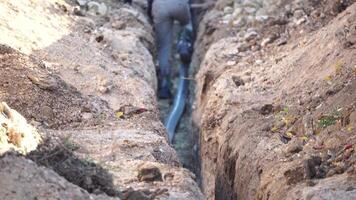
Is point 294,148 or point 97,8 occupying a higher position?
point 97,8

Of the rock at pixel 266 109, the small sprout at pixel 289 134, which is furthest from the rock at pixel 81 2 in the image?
the small sprout at pixel 289 134

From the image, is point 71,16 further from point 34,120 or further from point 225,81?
point 34,120

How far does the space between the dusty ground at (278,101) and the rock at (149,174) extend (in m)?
0.91

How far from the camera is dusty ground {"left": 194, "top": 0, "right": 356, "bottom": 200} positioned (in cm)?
604

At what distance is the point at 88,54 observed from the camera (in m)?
9.10

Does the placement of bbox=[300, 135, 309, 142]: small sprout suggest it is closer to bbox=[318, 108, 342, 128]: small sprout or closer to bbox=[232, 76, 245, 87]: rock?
bbox=[318, 108, 342, 128]: small sprout

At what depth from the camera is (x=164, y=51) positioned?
11633 millimetres

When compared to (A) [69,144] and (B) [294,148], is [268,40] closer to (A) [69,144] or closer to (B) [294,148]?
(B) [294,148]

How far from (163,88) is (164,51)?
21.9 inches

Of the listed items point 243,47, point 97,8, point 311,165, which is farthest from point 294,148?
point 97,8

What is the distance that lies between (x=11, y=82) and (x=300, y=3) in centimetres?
449

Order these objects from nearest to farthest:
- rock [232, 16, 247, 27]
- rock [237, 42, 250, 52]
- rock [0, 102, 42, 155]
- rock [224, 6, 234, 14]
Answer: rock [0, 102, 42, 155] → rock [237, 42, 250, 52] → rock [232, 16, 247, 27] → rock [224, 6, 234, 14]

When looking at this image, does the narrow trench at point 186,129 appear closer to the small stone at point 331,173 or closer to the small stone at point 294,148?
the small stone at point 294,148

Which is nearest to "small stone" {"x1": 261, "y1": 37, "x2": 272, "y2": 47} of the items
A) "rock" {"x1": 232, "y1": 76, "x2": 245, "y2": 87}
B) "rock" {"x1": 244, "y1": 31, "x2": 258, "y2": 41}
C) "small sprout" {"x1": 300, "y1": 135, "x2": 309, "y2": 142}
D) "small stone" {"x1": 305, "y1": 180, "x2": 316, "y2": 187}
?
"rock" {"x1": 244, "y1": 31, "x2": 258, "y2": 41}
